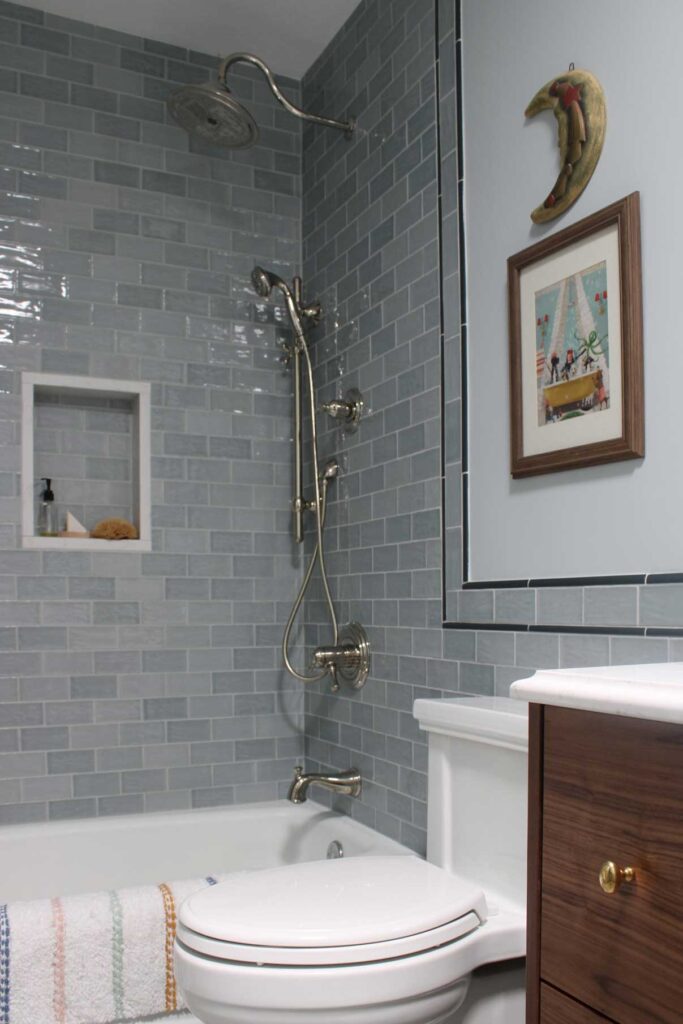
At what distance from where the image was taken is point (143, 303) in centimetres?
A: 291

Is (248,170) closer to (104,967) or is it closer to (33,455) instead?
(33,455)

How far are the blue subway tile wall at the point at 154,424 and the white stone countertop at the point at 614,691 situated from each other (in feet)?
6.24

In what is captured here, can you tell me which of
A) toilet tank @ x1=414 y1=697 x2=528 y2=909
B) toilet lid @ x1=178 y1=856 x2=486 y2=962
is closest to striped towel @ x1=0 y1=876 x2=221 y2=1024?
toilet lid @ x1=178 y1=856 x2=486 y2=962

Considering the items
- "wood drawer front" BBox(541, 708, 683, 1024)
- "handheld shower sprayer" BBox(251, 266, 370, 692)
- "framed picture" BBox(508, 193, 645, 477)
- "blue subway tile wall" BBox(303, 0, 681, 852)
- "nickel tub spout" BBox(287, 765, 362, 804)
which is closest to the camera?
"wood drawer front" BBox(541, 708, 683, 1024)

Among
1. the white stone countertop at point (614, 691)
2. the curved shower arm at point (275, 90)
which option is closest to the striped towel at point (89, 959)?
the white stone countertop at point (614, 691)

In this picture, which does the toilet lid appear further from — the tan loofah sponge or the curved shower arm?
the curved shower arm

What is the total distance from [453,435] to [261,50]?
5.42 feet

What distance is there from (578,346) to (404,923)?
41.9 inches

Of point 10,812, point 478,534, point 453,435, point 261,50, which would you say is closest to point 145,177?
point 261,50

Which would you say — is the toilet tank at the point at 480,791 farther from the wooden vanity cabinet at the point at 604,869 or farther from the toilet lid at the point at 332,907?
the wooden vanity cabinet at the point at 604,869

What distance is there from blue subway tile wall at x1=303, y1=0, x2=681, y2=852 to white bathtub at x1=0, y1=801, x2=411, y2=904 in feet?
0.50

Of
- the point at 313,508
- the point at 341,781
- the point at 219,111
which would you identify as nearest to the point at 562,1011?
the point at 341,781

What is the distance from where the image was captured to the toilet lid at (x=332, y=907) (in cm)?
140

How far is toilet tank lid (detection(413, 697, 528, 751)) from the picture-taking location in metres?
1.66
